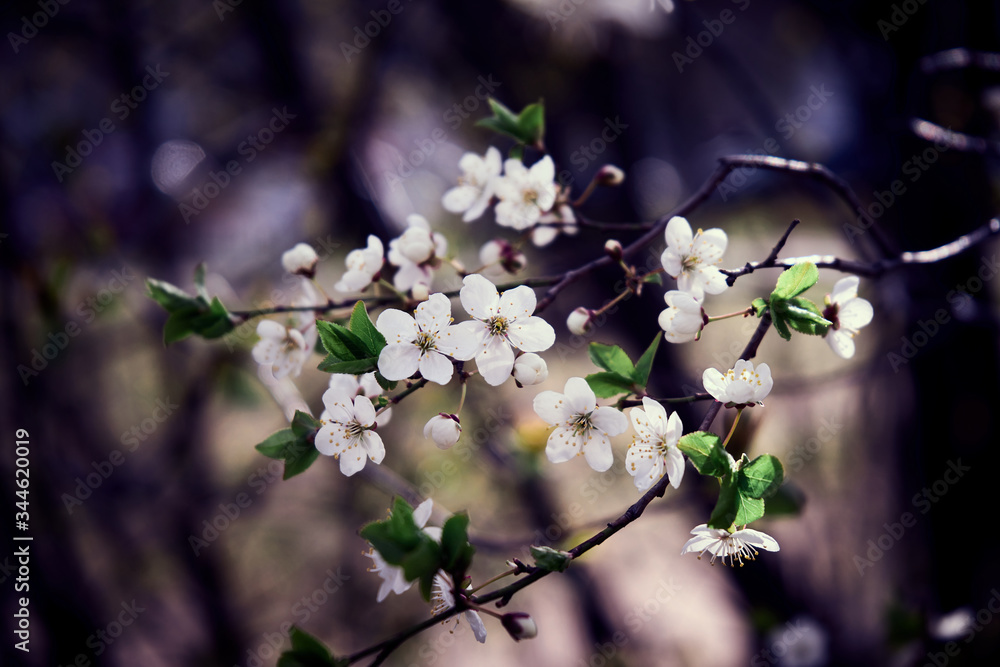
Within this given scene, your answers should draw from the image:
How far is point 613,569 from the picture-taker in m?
3.09

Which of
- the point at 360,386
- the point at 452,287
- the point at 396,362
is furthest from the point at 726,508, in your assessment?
the point at 452,287

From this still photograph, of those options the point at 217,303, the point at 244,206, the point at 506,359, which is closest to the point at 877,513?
the point at 506,359

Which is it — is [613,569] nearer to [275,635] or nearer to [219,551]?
[275,635]

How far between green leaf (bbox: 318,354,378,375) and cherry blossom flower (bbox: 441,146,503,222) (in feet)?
1.36

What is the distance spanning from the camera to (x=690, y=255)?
77 centimetres

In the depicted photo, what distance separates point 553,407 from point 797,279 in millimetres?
328

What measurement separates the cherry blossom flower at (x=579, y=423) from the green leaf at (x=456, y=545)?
159 mm

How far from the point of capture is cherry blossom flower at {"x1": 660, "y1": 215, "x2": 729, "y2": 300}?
29.4 inches

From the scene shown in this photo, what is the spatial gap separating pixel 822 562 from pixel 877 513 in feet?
1.15

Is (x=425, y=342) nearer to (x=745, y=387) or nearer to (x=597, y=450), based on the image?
(x=597, y=450)

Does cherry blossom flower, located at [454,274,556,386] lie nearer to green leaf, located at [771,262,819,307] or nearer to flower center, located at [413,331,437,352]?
flower center, located at [413,331,437,352]

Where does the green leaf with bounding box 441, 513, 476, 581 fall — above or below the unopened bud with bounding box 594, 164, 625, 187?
below

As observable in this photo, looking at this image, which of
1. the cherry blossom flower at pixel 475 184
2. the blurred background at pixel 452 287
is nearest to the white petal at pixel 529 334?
the cherry blossom flower at pixel 475 184

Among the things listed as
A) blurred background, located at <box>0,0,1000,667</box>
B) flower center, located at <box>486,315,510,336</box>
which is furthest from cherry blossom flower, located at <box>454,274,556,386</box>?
blurred background, located at <box>0,0,1000,667</box>
